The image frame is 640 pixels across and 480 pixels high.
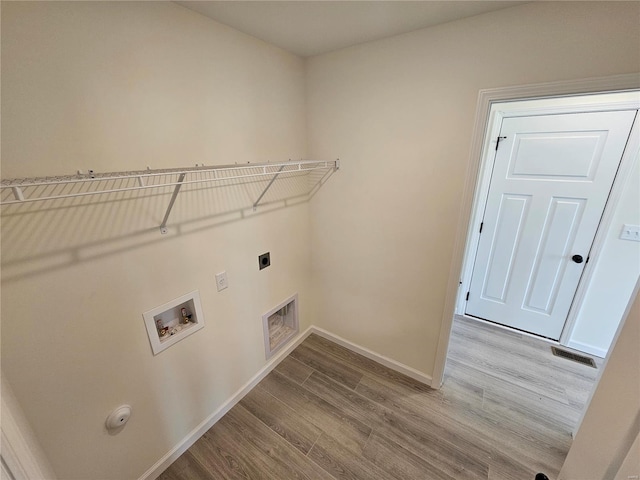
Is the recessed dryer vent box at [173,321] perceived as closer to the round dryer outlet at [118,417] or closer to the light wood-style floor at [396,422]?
the round dryer outlet at [118,417]

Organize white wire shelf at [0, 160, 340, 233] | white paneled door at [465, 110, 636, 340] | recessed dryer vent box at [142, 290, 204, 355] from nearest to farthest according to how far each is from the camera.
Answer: white wire shelf at [0, 160, 340, 233] → recessed dryer vent box at [142, 290, 204, 355] → white paneled door at [465, 110, 636, 340]

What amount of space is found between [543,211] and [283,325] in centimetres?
263

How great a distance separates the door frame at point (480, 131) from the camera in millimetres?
1131

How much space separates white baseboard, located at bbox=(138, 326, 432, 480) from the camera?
1.50 meters

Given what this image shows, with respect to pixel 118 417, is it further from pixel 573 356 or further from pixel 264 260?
pixel 573 356

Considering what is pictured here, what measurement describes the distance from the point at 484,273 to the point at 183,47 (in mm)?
3125

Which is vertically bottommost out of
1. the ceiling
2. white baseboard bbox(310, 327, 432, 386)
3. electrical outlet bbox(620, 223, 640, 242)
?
white baseboard bbox(310, 327, 432, 386)

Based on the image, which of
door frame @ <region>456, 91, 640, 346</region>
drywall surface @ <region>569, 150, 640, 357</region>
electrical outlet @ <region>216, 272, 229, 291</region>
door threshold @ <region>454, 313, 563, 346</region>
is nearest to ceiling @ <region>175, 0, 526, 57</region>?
door frame @ <region>456, 91, 640, 346</region>

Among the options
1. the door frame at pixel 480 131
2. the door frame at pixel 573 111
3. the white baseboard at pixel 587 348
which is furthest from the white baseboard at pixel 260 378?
the white baseboard at pixel 587 348

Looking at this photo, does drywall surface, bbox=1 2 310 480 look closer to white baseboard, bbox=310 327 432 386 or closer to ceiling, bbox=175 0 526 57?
ceiling, bbox=175 0 526 57

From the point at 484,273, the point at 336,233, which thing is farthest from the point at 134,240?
the point at 484,273

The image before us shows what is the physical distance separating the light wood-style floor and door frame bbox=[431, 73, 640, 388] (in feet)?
1.10

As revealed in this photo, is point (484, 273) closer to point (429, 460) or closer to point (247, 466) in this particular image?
point (429, 460)

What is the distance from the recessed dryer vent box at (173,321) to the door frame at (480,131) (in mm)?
1637
